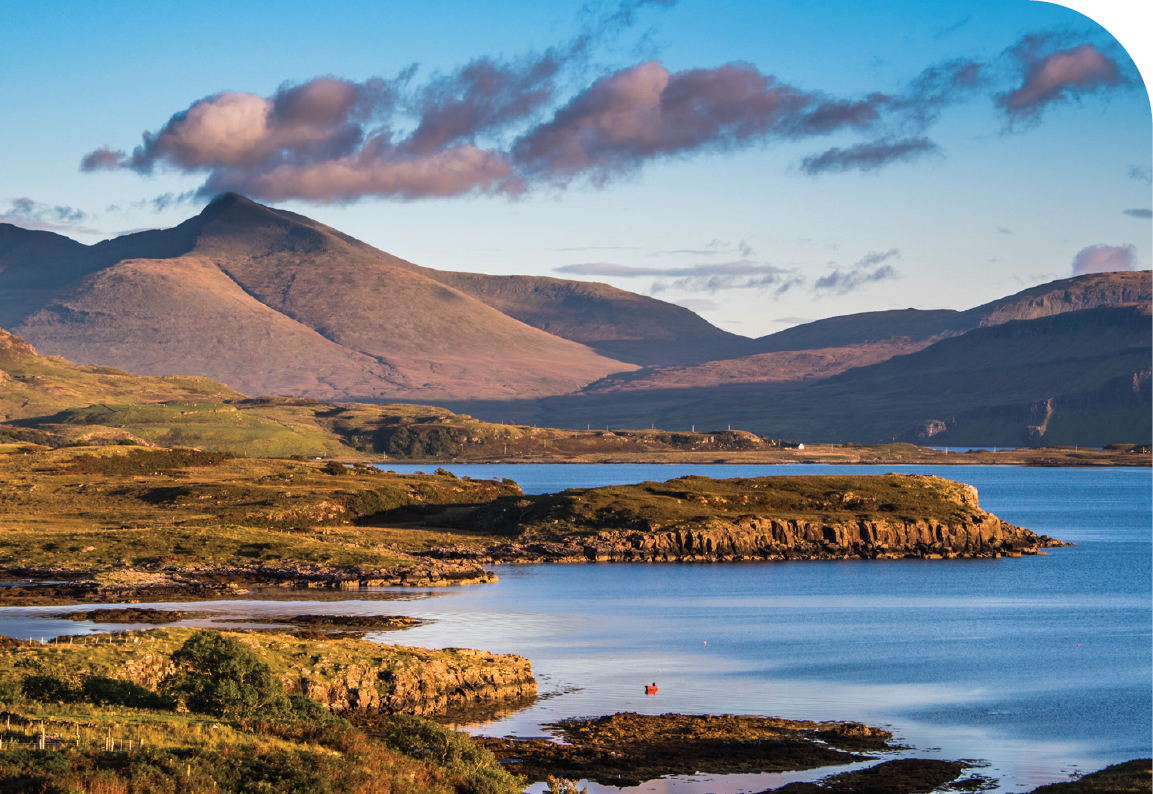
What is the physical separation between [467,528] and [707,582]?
1575 inches

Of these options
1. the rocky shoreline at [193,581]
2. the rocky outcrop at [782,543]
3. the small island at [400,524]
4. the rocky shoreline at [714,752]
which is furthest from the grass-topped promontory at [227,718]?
the rocky outcrop at [782,543]

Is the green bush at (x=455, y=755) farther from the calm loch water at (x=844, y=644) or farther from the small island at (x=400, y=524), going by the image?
the small island at (x=400, y=524)

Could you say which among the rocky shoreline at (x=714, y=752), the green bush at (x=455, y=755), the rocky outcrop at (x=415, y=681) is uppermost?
the green bush at (x=455, y=755)

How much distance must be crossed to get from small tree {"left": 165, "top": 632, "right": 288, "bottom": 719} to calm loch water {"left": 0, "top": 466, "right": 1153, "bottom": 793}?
356 inches

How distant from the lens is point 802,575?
11800 cm

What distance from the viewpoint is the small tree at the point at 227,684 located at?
43.0 meters

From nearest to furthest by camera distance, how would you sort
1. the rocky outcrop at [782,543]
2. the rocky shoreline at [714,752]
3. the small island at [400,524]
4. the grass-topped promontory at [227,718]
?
1. the grass-topped promontory at [227,718]
2. the rocky shoreline at [714,752]
3. the small island at [400,524]
4. the rocky outcrop at [782,543]

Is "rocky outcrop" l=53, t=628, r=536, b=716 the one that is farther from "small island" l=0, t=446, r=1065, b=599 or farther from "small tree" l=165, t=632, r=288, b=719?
"small island" l=0, t=446, r=1065, b=599

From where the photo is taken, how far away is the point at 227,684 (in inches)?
1710

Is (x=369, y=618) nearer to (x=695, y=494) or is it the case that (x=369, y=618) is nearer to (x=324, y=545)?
(x=324, y=545)

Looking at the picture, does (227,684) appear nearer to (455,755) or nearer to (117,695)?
(117,695)

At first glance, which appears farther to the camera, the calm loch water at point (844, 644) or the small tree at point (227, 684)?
the calm loch water at point (844, 644)

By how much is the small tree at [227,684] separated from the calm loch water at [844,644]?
904cm

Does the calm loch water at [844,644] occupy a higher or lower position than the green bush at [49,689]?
lower
